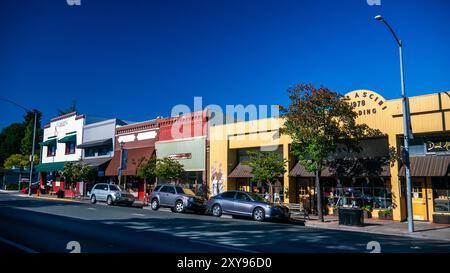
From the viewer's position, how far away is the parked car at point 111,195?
2813 cm

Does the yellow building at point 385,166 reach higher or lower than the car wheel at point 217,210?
higher

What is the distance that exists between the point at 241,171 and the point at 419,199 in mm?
11764

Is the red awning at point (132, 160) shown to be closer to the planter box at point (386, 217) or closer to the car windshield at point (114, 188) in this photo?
the car windshield at point (114, 188)

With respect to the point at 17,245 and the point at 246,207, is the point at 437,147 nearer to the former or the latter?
the point at 246,207

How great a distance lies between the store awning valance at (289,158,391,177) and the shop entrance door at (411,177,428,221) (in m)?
1.52

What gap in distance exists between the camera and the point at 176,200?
76.3 feet

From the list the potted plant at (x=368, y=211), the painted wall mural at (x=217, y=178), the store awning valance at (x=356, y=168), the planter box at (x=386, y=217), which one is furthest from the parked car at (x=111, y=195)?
the planter box at (x=386, y=217)

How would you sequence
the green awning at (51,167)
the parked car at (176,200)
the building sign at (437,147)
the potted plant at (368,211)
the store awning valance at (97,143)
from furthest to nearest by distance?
the green awning at (51,167), the store awning valance at (97,143), the parked car at (176,200), the potted plant at (368,211), the building sign at (437,147)

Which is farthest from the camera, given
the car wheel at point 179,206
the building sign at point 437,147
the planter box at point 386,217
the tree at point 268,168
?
the car wheel at point 179,206

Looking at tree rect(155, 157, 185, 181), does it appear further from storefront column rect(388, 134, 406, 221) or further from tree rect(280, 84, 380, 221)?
storefront column rect(388, 134, 406, 221)

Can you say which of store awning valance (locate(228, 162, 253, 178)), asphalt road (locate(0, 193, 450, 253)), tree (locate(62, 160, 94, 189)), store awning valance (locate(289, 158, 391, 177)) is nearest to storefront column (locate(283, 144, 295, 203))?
store awning valance (locate(289, 158, 391, 177))

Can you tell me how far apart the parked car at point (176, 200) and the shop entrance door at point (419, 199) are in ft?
38.5

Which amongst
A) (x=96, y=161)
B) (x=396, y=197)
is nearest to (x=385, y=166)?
(x=396, y=197)

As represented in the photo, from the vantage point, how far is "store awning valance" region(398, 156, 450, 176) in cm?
1808
